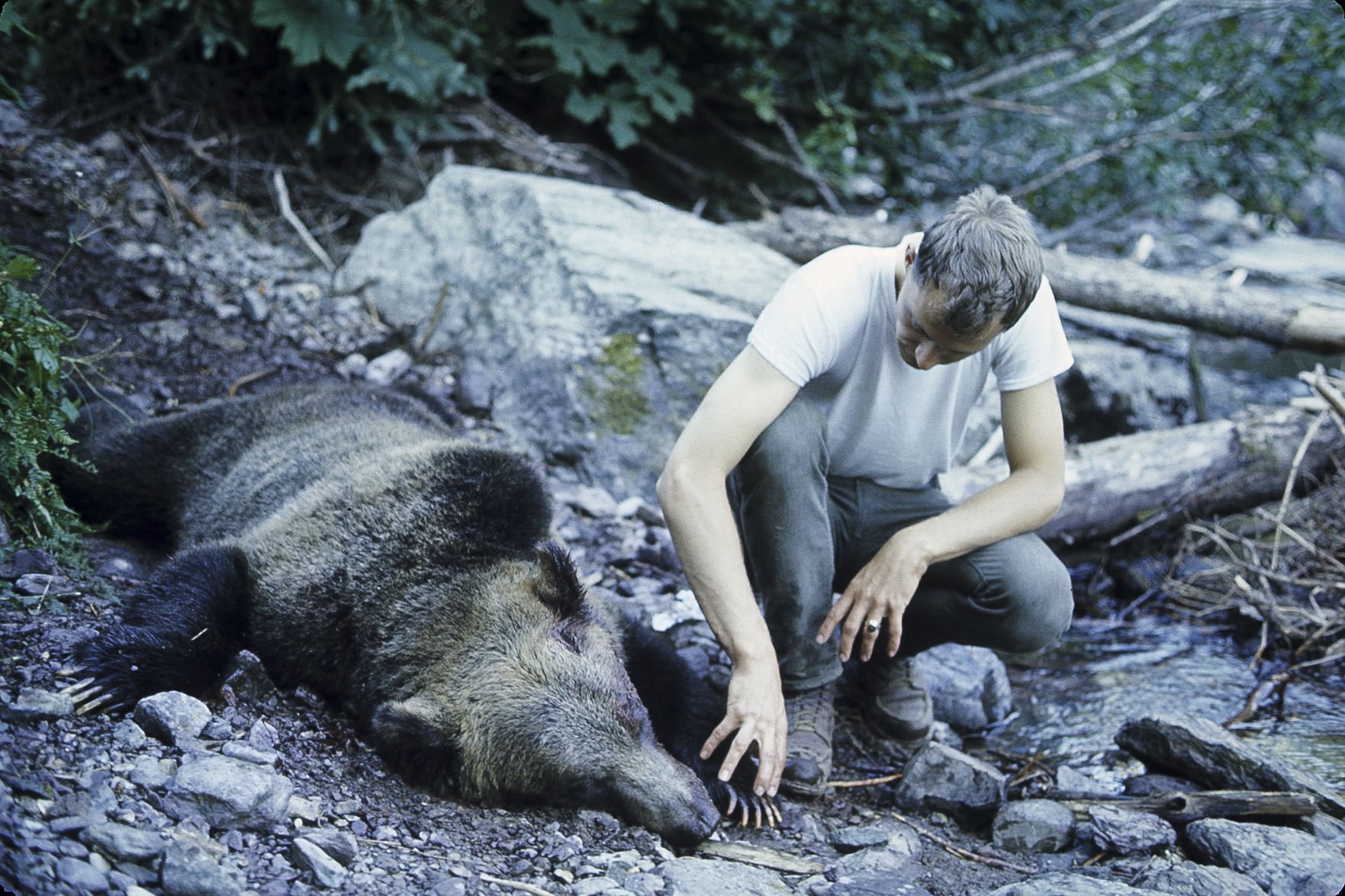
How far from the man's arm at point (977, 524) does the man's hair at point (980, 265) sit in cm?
59

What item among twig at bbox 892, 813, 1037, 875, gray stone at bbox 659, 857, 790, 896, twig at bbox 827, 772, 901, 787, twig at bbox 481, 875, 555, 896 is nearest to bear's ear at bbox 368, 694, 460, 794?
twig at bbox 481, 875, 555, 896

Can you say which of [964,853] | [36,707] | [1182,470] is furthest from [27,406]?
[1182,470]

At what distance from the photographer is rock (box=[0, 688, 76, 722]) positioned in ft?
9.91

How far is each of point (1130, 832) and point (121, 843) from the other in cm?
321

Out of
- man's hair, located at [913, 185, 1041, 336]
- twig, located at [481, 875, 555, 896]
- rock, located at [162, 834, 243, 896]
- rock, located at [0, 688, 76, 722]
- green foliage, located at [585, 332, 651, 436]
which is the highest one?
man's hair, located at [913, 185, 1041, 336]

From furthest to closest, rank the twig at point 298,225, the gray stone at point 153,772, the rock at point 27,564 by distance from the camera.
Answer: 1. the twig at point 298,225
2. the rock at point 27,564
3. the gray stone at point 153,772

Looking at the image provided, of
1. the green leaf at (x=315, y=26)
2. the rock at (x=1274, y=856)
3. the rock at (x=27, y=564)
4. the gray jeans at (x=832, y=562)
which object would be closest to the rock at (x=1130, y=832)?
the rock at (x=1274, y=856)

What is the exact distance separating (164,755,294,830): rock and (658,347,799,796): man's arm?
4.55ft

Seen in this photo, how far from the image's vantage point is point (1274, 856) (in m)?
3.44

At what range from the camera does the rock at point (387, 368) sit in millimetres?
6543

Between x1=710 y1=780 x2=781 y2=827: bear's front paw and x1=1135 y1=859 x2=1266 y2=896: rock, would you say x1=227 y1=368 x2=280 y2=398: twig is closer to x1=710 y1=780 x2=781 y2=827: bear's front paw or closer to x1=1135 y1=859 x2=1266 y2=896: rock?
x1=710 y1=780 x2=781 y2=827: bear's front paw

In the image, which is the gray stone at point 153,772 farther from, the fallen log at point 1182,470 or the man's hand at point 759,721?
the fallen log at point 1182,470

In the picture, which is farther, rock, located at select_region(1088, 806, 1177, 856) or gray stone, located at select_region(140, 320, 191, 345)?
gray stone, located at select_region(140, 320, 191, 345)

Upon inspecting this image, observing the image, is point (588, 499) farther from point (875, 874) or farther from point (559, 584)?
point (875, 874)
